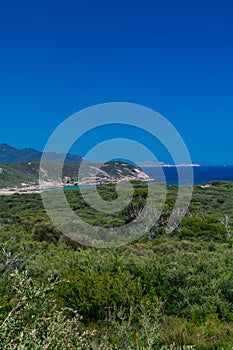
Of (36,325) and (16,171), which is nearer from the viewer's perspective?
(36,325)

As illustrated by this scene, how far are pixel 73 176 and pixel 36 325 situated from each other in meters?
103

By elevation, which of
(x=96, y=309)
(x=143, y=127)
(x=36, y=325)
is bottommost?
(x=96, y=309)

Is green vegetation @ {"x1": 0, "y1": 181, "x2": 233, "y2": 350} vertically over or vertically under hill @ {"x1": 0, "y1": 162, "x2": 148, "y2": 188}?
under

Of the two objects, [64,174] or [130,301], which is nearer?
[130,301]

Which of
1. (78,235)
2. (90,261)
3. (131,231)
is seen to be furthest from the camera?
(131,231)

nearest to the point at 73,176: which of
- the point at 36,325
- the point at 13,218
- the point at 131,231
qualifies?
the point at 13,218

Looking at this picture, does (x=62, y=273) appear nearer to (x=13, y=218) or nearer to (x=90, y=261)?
(x=90, y=261)

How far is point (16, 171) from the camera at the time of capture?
10675 centimetres

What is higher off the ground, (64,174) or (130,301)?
(64,174)

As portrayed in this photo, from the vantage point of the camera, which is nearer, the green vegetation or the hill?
the green vegetation

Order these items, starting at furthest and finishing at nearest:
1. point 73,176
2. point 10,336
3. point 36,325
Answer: point 73,176 → point 36,325 → point 10,336

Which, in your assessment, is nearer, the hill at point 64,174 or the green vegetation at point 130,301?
the green vegetation at point 130,301

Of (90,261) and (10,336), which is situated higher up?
(10,336)

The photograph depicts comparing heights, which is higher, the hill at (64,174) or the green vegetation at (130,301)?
the hill at (64,174)
